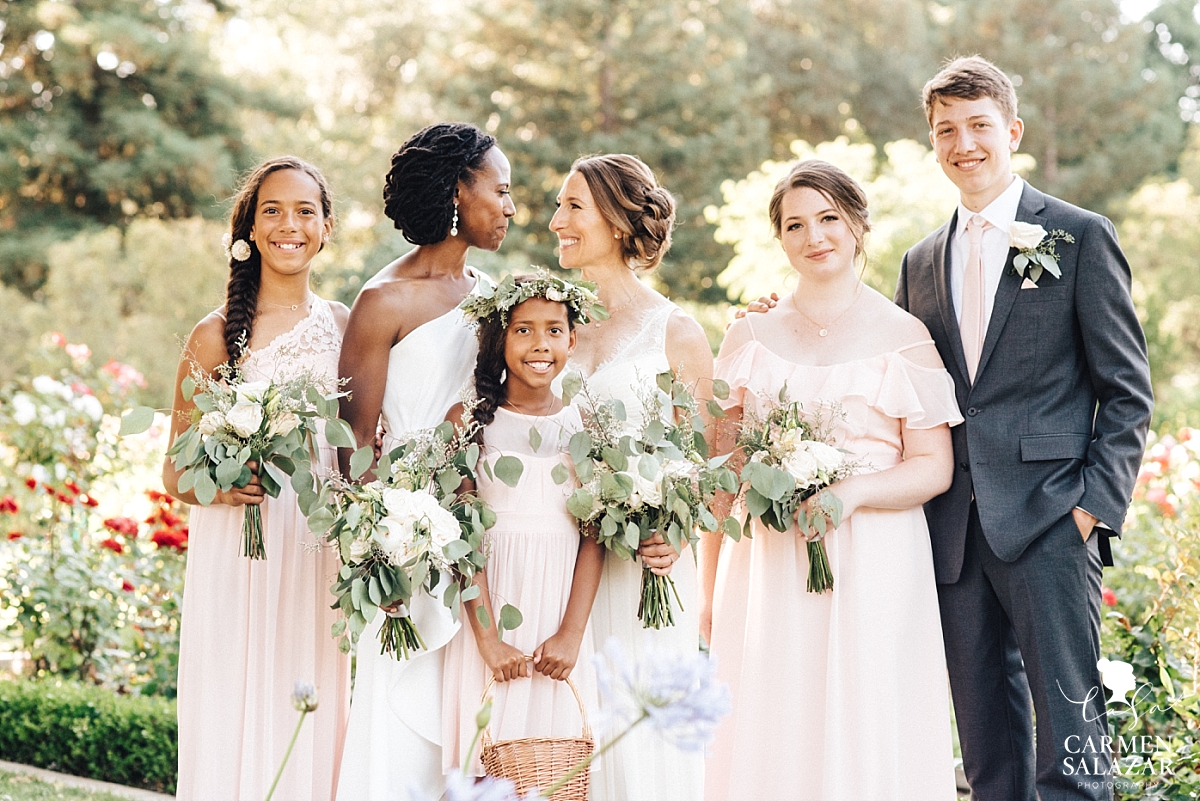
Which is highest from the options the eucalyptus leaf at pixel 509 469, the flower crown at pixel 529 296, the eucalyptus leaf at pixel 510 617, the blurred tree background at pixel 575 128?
the blurred tree background at pixel 575 128

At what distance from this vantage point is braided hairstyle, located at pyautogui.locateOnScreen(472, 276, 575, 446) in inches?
151

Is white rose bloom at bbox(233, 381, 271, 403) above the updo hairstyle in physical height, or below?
below

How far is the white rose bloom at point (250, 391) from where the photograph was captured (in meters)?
3.58

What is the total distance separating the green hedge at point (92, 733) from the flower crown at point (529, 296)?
3037 millimetres

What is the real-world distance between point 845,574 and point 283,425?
5.99ft

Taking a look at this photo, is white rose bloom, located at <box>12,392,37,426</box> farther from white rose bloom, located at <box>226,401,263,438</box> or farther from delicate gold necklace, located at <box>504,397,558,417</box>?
delicate gold necklace, located at <box>504,397,558,417</box>

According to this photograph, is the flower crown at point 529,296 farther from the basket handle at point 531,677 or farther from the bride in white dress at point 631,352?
the basket handle at point 531,677

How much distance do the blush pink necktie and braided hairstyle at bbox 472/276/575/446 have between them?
1.35m

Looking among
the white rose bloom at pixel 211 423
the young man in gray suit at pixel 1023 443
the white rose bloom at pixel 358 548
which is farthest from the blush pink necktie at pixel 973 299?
the white rose bloom at pixel 211 423

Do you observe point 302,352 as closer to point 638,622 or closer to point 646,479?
point 646,479

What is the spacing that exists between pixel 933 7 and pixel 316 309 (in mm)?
25229

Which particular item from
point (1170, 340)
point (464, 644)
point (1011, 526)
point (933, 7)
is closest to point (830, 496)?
point (1011, 526)

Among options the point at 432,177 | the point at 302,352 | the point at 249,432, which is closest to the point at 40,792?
the point at 302,352

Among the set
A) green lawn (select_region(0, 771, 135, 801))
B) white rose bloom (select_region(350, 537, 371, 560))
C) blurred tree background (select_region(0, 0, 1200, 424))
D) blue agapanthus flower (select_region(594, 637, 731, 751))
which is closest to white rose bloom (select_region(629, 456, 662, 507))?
white rose bloom (select_region(350, 537, 371, 560))
